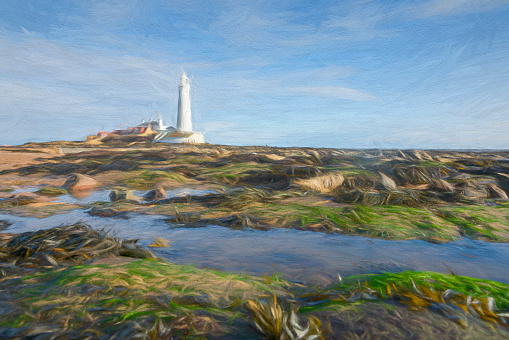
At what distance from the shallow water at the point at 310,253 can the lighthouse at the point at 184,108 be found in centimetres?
2482

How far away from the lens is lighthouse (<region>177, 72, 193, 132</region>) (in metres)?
26.6

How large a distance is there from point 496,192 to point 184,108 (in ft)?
84.0

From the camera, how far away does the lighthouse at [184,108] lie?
26.6 metres

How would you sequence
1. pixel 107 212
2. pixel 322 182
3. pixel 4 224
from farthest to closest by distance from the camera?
pixel 322 182
pixel 107 212
pixel 4 224

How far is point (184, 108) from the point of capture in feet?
88.1

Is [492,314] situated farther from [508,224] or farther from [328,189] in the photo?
[328,189]

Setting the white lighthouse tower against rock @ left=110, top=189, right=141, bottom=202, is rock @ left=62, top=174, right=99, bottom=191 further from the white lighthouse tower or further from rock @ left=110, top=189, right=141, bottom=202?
the white lighthouse tower

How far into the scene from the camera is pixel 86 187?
544 cm

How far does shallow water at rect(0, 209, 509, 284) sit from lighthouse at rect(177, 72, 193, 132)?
81.4ft

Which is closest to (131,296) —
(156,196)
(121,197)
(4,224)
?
(4,224)

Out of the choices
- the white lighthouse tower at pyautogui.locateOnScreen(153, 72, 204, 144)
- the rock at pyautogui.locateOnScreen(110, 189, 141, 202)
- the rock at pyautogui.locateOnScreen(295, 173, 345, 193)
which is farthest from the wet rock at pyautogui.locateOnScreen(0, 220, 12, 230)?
the white lighthouse tower at pyautogui.locateOnScreen(153, 72, 204, 144)

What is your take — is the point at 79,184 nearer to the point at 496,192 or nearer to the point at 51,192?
the point at 51,192

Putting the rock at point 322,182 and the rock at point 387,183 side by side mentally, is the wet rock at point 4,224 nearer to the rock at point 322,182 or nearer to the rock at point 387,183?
the rock at point 322,182

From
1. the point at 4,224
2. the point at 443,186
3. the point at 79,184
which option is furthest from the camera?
the point at 79,184
